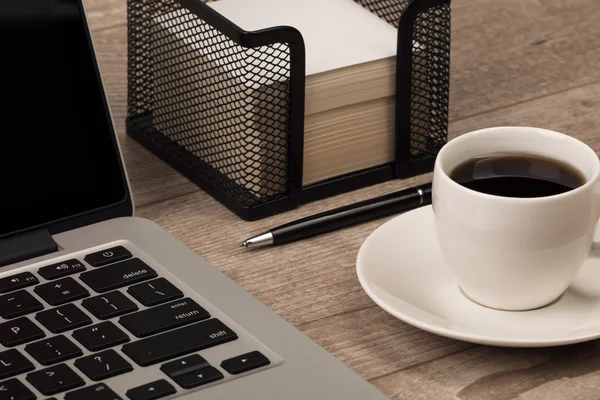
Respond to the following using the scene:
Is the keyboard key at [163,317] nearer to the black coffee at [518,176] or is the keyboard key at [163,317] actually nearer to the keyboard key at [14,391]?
the keyboard key at [14,391]

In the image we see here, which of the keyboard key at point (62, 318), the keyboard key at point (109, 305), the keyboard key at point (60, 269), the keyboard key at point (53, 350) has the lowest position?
the keyboard key at point (53, 350)

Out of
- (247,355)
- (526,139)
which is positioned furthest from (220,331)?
(526,139)

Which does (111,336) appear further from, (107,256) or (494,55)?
(494,55)

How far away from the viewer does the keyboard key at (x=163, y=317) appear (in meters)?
0.64

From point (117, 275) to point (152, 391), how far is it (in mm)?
118

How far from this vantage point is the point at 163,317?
2.13 ft

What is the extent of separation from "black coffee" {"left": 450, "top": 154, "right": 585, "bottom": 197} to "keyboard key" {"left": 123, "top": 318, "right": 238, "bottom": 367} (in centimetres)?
19

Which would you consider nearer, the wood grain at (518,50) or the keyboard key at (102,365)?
the keyboard key at (102,365)

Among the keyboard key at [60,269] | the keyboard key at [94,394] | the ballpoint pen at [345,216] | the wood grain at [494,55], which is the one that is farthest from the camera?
the wood grain at [494,55]

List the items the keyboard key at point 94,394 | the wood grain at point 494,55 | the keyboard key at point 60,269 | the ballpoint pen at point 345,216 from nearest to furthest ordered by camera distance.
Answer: the keyboard key at point 94,394 → the keyboard key at point 60,269 → the ballpoint pen at point 345,216 → the wood grain at point 494,55

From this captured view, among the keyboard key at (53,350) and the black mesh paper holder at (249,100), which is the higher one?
the black mesh paper holder at (249,100)

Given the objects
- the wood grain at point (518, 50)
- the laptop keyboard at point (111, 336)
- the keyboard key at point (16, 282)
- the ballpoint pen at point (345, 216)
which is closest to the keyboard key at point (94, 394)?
the laptop keyboard at point (111, 336)

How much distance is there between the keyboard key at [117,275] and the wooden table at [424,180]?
9 cm

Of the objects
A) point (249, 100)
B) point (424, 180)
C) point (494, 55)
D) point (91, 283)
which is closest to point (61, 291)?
point (91, 283)
